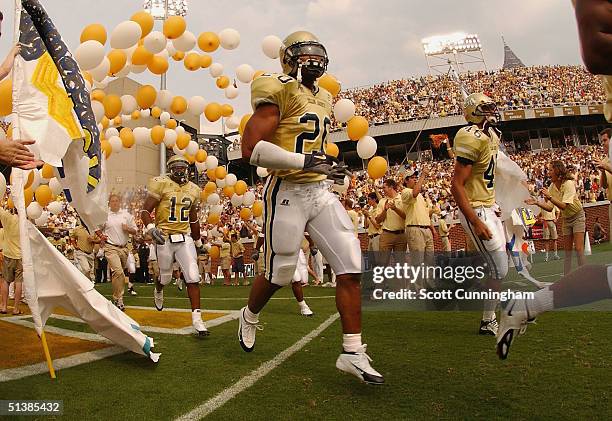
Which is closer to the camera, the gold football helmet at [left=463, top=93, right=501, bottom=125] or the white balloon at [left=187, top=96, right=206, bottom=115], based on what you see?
the gold football helmet at [left=463, top=93, right=501, bottom=125]

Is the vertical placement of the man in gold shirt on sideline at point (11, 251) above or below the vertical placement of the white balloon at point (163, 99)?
below

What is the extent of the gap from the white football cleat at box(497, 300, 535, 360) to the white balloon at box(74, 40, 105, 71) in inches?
280

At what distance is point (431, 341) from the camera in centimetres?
482

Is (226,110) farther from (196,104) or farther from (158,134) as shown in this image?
(158,134)

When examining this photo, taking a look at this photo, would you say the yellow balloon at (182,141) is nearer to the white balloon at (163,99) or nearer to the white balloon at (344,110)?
the white balloon at (163,99)

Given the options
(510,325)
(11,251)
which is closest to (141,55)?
(11,251)

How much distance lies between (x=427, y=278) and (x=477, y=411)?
6665 millimetres

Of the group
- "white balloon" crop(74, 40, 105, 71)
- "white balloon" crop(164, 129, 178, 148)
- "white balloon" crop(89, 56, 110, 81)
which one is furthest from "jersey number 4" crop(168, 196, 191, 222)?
"white balloon" crop(164, 129, 178, 148)

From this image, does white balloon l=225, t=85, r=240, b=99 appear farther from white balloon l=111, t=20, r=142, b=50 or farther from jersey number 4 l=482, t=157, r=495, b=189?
jersey number 4 l=482, t=157, r=495, b=189

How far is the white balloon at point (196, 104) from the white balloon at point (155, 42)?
5.33 ft

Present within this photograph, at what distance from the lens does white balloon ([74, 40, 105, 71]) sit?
25.6 ft

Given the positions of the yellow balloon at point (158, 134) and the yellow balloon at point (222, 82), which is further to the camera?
the yellow balloon at point (222, 82)

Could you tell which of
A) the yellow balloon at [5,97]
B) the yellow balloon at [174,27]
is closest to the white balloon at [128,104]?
the yellow balloon at [174,27]

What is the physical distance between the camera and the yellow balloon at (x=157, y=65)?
31.8 feet
